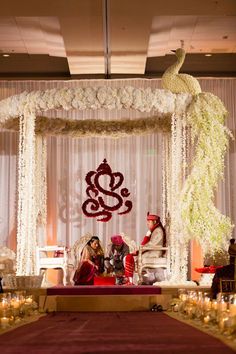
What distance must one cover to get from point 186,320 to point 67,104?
3.61 meters

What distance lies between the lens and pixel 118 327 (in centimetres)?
546

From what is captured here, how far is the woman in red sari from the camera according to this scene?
918cm

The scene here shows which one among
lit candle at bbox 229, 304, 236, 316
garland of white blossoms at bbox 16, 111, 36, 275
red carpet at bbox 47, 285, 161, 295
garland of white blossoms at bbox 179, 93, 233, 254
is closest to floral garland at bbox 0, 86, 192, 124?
garland of white blossoms at bbox 179, 93, 233, 254

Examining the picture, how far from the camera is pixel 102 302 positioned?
306 inches

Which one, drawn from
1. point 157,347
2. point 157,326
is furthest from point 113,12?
point 157,347

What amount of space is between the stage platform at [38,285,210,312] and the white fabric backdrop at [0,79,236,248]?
4614 mm

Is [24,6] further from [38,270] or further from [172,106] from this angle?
[38,270]

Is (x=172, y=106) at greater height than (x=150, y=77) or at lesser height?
lesser

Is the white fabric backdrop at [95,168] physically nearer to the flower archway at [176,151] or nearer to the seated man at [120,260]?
the seated man at [120,260]

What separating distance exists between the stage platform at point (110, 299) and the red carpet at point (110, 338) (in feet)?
4.67

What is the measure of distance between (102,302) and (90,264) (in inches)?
58.4

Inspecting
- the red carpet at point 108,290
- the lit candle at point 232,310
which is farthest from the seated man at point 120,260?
the lit candle at point 232,310

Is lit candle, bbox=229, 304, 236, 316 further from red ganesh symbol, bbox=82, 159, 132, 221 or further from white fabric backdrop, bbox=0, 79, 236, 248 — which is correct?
white fabric backdrop, bbox=0, 79, 236, 248

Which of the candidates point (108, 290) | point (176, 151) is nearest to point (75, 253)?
point (176, 151)
